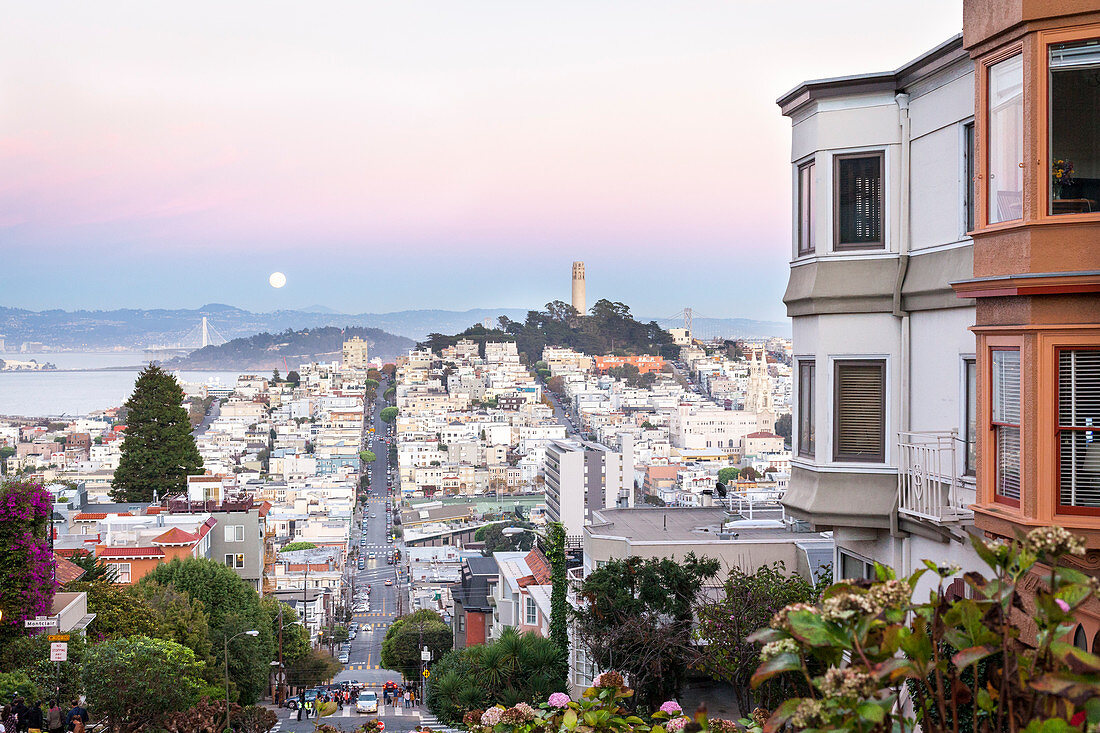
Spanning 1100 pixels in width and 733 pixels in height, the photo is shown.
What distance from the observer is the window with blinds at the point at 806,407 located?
6.67m

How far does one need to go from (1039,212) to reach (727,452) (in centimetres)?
13610

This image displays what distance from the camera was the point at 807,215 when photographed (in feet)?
22.2

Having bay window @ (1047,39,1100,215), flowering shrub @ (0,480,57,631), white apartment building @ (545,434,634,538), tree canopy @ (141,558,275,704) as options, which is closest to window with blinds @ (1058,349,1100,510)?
bay window @ (1047,39,1100,215)

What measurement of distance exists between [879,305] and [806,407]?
78cm

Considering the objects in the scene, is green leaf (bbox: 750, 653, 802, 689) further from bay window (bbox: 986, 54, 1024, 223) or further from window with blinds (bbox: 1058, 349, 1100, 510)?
bay window (bbox: 986, 54, 1024, 223)

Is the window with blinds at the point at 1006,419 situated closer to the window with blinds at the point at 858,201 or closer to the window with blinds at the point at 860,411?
the window with blinds at the point at 860,411

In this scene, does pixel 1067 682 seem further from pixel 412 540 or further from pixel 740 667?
pixel 412 540

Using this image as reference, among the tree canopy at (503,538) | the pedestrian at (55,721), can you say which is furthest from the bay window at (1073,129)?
the tree canopy at (503,538)

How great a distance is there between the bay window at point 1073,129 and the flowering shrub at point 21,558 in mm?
11547

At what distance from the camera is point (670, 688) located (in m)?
9.72

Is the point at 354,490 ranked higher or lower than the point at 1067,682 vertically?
Result: lower

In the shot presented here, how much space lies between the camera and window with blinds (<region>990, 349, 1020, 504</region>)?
434 cm

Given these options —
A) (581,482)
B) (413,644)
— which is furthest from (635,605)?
(581,482)

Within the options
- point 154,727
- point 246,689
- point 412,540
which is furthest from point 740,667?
point 412,540
